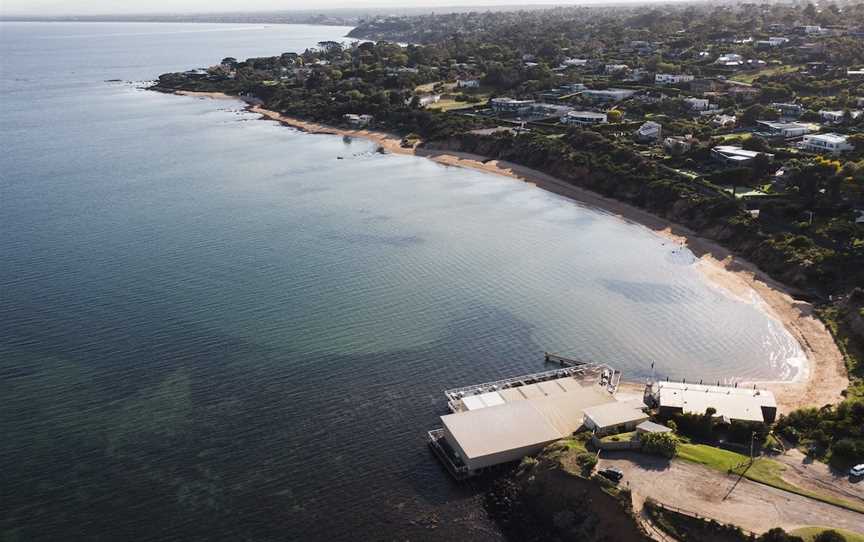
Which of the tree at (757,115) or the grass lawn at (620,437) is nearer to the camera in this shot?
the grass lawn at (620,437)

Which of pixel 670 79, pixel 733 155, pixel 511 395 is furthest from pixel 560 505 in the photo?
pixel 670 79

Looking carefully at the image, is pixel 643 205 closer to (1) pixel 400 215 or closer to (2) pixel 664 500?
(1) pixel 400 215

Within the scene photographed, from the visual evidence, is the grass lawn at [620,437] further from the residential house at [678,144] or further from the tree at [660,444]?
the residential house at [678,144]

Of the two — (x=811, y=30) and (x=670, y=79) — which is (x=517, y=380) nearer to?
(x=670, y=79)

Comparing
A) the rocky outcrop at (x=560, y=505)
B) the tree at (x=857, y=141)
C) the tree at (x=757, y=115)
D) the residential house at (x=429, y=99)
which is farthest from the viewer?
the residential house at (x=429, y=99)

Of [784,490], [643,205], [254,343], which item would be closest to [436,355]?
[254,343]

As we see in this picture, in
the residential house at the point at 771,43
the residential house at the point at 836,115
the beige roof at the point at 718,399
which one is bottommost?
the beige roof at the point at 718,399

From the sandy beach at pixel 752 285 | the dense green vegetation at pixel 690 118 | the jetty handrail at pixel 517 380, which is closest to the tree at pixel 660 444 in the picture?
the dense green vegetation at pixel 690 118
